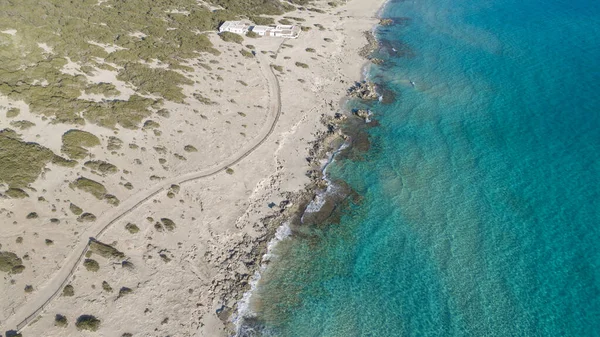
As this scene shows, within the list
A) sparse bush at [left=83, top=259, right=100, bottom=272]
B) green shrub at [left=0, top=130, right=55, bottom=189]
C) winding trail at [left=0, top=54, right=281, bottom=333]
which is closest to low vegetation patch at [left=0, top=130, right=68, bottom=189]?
green shrub at [left=0, top=130, right=55, bottom=189]

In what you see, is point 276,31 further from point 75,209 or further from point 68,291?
A: point 68,291

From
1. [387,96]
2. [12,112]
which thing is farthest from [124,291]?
[387,96]

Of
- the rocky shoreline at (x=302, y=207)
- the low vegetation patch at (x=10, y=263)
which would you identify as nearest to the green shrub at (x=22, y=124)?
the low vegetation patch at (x=10, y=263)

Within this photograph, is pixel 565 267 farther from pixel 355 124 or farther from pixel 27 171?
pixel 27 171

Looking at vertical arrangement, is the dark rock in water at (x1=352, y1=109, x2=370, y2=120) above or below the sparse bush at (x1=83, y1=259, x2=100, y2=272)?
above

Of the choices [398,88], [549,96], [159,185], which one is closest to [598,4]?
[549,96]

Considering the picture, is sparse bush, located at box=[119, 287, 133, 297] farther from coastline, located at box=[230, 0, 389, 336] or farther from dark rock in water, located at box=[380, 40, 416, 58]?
dark rock in water, located at box=[380, 40, 416, 58]
